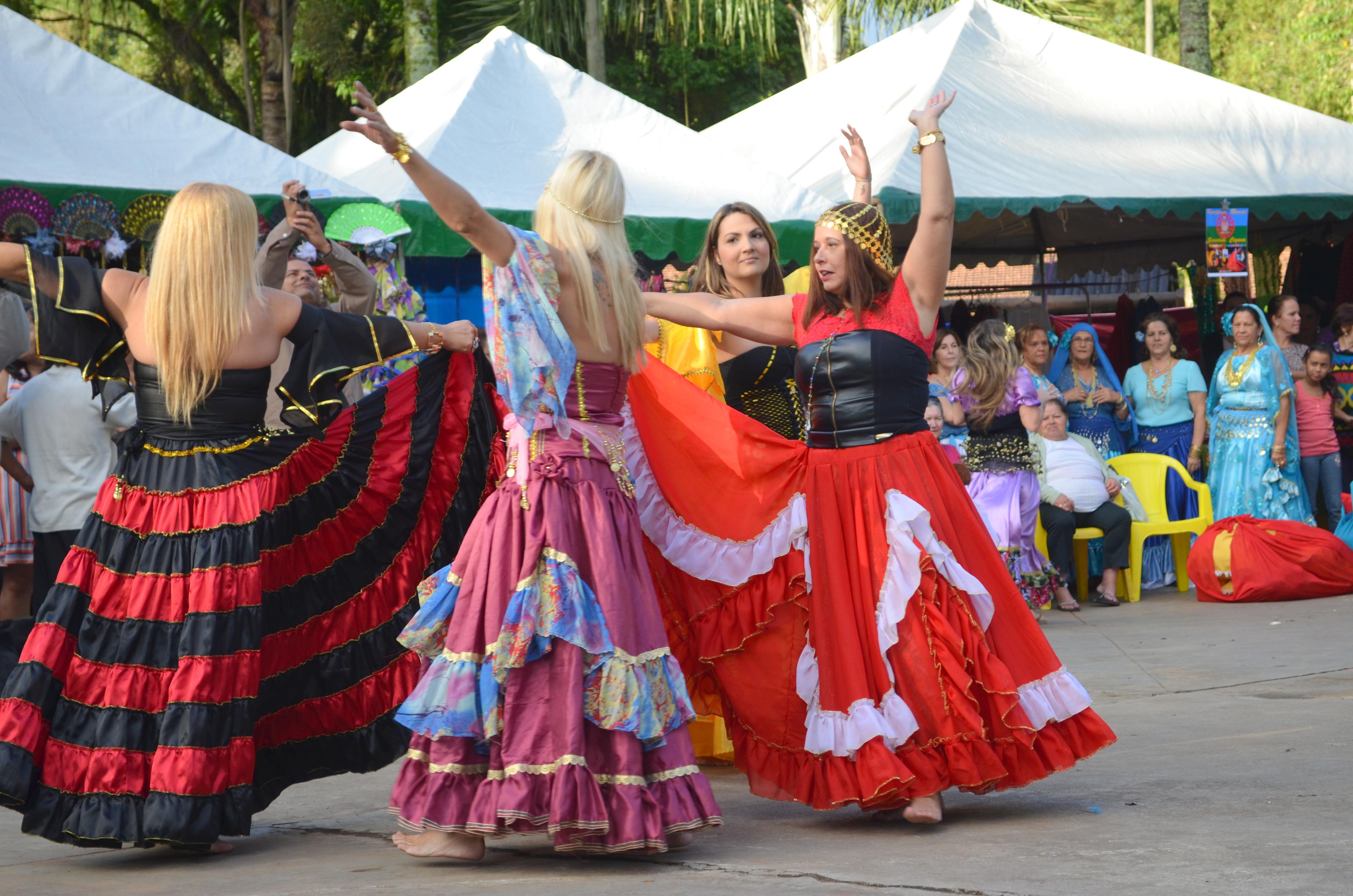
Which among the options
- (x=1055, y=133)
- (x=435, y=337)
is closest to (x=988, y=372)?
(x=1055, y=133)

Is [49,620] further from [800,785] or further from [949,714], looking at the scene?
→ [949,714]

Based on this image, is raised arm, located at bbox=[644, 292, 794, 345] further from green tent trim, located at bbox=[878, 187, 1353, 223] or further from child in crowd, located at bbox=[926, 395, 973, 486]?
green tent trim, located at bbox=[878, 187, 1353, 223]

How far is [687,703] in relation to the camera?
396 cm

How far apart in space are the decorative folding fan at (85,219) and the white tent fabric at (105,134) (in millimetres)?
90

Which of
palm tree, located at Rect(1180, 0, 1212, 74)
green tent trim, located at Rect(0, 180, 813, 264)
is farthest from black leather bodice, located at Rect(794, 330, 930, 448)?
palm tree, located at Rect(1180, 0, 1212, 74)

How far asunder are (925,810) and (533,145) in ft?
25.4

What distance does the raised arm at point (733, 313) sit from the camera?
4.81 m

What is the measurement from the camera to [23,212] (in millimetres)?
8133

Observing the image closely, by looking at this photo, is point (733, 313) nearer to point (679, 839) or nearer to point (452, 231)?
point (679, 839)

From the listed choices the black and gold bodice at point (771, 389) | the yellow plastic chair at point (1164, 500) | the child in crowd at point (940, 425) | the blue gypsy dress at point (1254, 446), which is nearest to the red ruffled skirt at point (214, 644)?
the black and gold bodice at point (771, 389)

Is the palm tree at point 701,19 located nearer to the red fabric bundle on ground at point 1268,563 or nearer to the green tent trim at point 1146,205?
the green tent trim at point 1146,205

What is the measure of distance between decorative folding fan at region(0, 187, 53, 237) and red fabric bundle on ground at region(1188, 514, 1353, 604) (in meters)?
7.36

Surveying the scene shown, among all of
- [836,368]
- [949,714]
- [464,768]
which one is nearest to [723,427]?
[836,368]

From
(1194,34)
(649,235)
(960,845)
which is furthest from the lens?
(1194,34)
